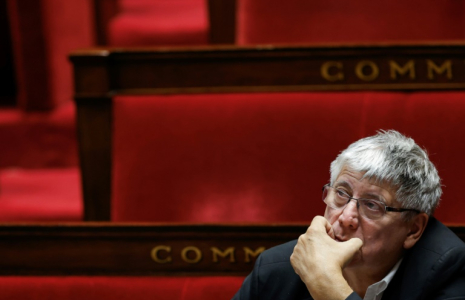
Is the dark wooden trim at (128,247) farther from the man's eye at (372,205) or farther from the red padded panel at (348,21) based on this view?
the red padded panel at (348,21)

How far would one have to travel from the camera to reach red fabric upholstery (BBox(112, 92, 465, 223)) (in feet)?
1.58

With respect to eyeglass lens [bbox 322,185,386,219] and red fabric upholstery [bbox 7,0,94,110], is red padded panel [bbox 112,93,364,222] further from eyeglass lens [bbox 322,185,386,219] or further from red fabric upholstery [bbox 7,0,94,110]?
red fabric upholstery [bbox 7,0,94,110]

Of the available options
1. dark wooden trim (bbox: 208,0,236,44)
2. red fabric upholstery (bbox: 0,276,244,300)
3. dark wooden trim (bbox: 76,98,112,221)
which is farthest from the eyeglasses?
dark wooden trim (bbox: 208,0,236,44)

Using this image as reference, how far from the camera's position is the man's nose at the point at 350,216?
34 cm

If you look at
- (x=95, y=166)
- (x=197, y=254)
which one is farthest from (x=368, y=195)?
(x=95, y=166)

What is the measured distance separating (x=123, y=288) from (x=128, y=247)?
0.03 meters

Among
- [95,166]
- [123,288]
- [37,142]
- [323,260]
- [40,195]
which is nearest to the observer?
[323,260]

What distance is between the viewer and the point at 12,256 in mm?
439

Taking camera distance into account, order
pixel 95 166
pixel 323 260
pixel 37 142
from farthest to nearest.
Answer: pixel 37 142
pixel 95 166
pixel 323 260

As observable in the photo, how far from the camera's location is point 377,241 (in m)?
0.34

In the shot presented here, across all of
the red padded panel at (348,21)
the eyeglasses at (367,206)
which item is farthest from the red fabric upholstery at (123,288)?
the red padded panel at (348,21)

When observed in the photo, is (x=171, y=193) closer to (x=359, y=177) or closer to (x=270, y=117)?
(x=270, y=117)

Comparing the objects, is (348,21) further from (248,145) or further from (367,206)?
(367,206)

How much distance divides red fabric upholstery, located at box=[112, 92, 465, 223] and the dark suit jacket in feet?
0.42
